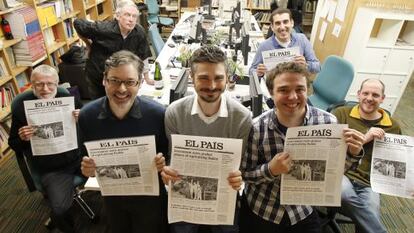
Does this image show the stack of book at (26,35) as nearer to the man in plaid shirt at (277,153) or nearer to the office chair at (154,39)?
the office chair at (154,39)

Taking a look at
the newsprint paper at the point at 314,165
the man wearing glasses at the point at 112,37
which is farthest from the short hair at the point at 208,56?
the man wearing glasses at the point at 112,37

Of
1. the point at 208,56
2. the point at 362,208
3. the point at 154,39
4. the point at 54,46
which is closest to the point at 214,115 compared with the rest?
the point at 208,56

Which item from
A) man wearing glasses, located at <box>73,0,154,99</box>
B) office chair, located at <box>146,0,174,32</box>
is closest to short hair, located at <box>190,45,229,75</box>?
man wearing glasses, located at <box>73,0,154,99</box>

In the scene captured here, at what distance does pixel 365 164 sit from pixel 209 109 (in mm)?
1349

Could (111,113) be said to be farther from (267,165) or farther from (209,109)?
(267,165)

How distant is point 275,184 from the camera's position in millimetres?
1531

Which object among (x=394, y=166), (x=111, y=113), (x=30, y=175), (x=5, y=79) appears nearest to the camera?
(x=111, y=113)

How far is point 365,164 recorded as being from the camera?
6.79 feet

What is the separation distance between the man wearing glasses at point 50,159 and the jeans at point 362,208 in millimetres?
1992

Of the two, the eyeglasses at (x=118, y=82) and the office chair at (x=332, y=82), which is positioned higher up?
the eyeglasses at (x=118, y=82)

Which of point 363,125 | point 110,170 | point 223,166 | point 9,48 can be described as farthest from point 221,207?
point 9,48

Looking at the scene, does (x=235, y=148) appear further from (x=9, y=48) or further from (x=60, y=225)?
(x=9, y=48)

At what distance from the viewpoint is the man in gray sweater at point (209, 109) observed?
148 cm

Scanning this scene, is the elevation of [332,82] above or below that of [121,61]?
below
